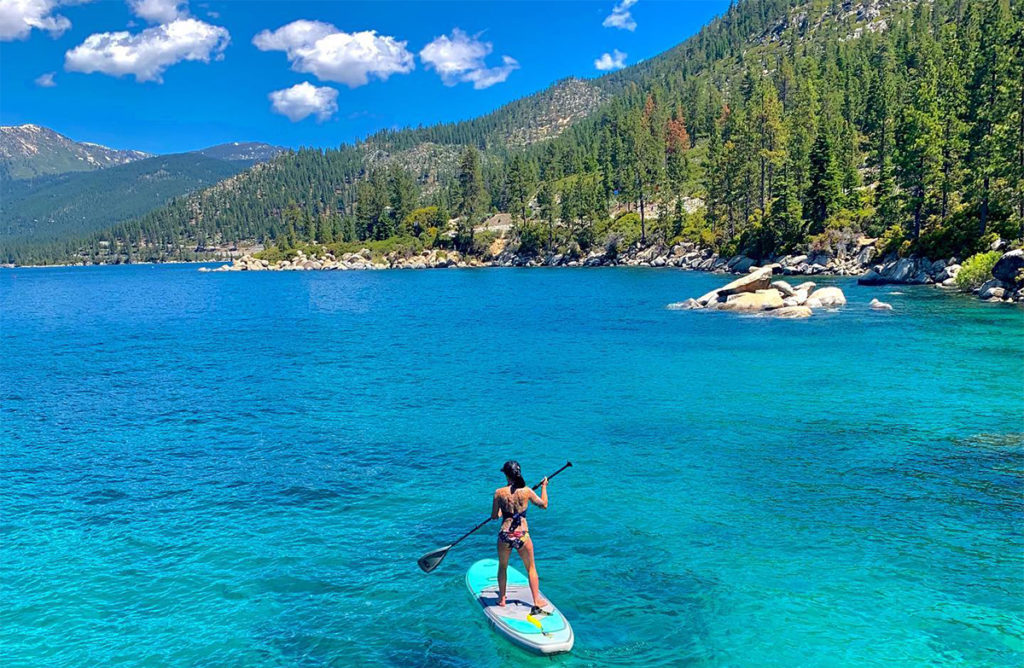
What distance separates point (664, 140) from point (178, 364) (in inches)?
6854

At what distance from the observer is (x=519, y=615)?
575 inches

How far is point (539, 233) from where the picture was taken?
189 meters

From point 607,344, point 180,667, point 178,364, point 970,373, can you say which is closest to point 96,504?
point 180,667

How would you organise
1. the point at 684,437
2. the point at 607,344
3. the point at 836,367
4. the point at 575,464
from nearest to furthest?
the point at 575,464
the point at 684,437
the point at 836,367
the point at 607,344

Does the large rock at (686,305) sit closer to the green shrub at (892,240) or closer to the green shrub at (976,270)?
the green shrub at (976,270)

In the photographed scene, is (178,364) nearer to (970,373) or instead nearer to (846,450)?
(846,450)

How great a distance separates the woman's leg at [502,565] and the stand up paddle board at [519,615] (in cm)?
23

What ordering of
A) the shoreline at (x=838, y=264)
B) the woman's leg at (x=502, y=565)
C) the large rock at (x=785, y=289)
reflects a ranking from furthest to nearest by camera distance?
1. the large rock at (x=785, y=289)
2. the shoreline at (x=838, y=264)
3. the woman's leg at (x=502, y=565)

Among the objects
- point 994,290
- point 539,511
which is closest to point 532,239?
point 994,290

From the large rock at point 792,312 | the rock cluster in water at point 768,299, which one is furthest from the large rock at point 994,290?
the large rock at point 792,312

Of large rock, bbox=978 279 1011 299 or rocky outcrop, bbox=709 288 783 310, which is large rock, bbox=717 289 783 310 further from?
large rock, bbox=978 279 1011 299

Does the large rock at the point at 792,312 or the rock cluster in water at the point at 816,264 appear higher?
the rock cluster in water at the point at 816,264

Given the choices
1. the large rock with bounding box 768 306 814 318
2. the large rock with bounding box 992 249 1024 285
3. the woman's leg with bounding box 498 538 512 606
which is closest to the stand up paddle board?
the woman's leg with bounding box 498 538 512 606

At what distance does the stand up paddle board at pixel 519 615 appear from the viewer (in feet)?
44.7
